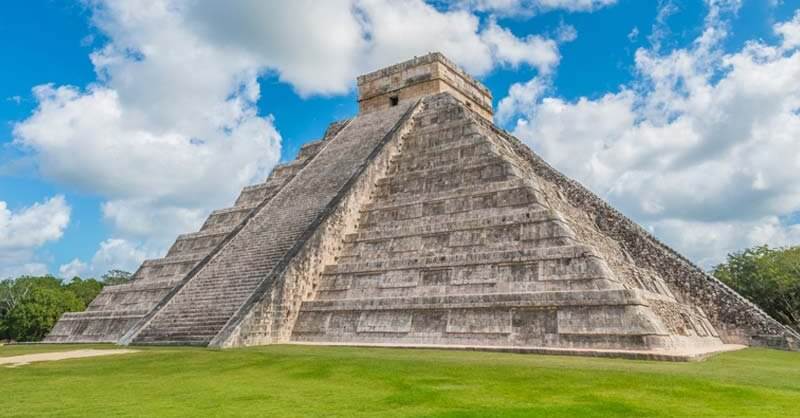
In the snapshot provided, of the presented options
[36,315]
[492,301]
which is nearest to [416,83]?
[492,301]

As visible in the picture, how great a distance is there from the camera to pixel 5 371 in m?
9.27

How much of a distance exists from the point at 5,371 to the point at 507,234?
996cm

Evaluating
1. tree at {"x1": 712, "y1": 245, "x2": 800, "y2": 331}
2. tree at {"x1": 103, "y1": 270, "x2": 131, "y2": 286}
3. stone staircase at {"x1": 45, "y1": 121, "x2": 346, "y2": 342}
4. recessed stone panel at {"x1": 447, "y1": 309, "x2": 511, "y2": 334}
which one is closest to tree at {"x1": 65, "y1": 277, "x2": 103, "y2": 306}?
tree at {"x1": 103, "y1": 270, "x2": 131, "y2": 286}

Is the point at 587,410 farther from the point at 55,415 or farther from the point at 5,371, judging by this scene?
the point at 5,371

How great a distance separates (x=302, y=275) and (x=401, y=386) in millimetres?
7316

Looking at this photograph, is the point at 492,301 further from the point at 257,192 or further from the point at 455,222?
the point at 257,192

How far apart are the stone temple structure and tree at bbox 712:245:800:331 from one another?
9824 millimetres

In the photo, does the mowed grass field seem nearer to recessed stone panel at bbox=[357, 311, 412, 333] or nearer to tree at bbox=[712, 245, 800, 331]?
recessed stone panel at bbox=[357, 311, 412, 333]

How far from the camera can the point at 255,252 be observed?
50.8 feet

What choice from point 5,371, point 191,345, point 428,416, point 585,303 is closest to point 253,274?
point 191,345

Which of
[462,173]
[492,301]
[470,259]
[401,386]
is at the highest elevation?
[462,173]

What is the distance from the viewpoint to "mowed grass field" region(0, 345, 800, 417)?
5559mm

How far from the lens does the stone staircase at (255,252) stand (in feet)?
43.3

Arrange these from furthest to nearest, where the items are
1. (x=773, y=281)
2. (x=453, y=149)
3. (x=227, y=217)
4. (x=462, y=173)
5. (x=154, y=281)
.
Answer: (x=773, y=281), (x=227, y=217), (x=154, y=281), (x=453, y=149), (x=462, y=173)
